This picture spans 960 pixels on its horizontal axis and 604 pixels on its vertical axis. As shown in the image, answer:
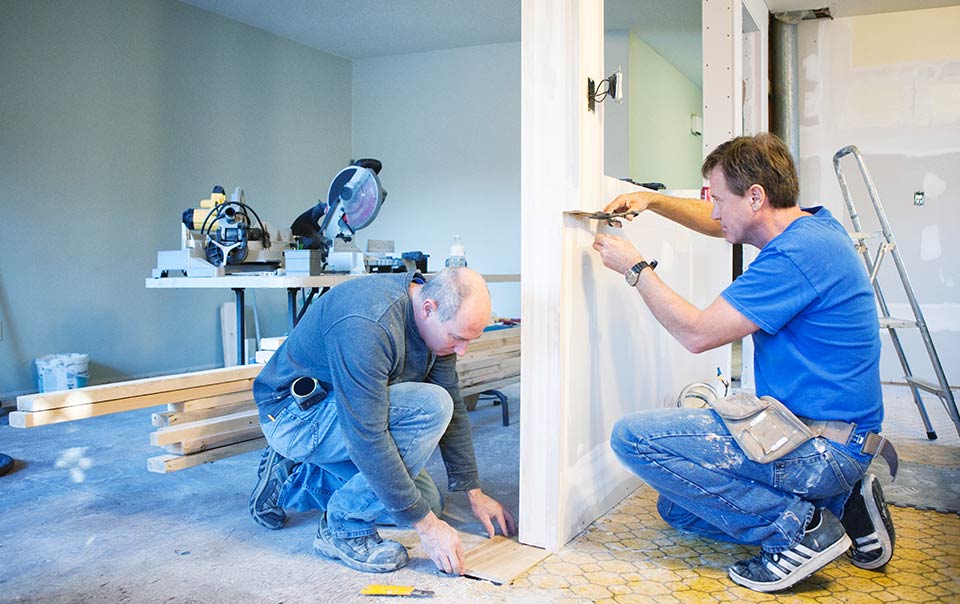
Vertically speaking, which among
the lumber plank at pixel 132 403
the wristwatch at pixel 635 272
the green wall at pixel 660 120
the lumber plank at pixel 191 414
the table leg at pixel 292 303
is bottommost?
the lumber plank at pixel 191 414

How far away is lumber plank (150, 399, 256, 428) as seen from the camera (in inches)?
106

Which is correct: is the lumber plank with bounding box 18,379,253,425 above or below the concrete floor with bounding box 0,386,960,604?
above

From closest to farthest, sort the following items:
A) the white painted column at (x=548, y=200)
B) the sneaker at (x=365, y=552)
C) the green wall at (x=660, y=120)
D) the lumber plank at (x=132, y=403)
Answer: the sneaker at (x=365, y=552) < the white painted column at (x=548, y=200) < the lumber plank at (x=132, y=403) < the green wall at (x=660, y=120)

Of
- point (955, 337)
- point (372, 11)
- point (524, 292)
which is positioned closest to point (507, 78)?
point (372, 11)

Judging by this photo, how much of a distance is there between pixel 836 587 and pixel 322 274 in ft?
7.66

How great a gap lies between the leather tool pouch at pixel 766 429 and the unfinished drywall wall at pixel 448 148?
5.07 metres

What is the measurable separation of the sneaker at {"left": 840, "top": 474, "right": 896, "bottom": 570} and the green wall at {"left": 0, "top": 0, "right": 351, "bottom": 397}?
15.3 ft

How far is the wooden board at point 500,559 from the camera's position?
185 centimetres

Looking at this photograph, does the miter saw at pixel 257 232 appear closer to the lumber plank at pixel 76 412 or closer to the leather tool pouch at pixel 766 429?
the lumber plank at pixel 76 412

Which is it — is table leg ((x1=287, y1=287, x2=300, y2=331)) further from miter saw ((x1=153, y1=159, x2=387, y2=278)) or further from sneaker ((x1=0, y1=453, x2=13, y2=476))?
sneaker ((x1=0, y1=453, x2=13, y2=476))

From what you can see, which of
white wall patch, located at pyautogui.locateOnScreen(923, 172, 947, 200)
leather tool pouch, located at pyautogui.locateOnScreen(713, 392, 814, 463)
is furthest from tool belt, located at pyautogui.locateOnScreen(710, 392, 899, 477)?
white wall patch, located at pyautogui.locateOnScreen(923, 172, 947, 200)

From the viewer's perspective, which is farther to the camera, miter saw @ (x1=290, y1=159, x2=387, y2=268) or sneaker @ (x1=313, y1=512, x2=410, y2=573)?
miter saw @ (x1=290, y1=159, x2=387, y2=268)

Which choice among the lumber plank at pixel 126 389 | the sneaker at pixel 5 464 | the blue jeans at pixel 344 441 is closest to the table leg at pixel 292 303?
the lumber plank at pixel 126 389

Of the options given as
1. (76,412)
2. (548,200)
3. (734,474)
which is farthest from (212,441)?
(734,474)
